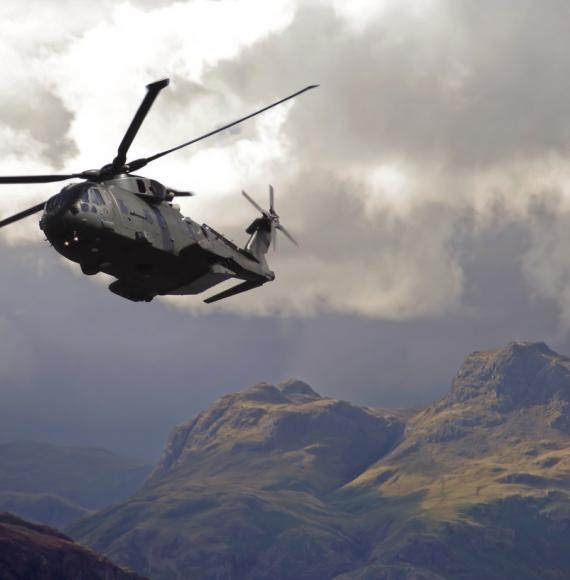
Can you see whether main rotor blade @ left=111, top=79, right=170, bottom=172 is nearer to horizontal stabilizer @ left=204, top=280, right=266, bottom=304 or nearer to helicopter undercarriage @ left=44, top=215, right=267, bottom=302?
helicopter undercarriage @ left=44, top=215, right=267, bottom=302

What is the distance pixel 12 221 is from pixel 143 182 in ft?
30.6

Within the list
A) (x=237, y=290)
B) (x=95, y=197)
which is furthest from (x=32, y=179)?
(x=237, y=290)

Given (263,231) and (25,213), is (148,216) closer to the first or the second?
(25,213)

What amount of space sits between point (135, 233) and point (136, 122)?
316 inches

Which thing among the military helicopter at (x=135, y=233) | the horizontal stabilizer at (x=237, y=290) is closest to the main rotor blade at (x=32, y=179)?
the military helicopter at (x=135, y=233)

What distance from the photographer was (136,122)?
219 feet

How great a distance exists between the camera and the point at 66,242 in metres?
68.8

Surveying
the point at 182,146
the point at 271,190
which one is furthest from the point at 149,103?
the point at 271,190

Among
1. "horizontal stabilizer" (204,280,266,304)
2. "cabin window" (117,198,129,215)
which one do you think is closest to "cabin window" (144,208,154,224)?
"cabin window" (117,198,129,215)

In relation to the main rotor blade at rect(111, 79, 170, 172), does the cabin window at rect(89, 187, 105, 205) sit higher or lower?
lower

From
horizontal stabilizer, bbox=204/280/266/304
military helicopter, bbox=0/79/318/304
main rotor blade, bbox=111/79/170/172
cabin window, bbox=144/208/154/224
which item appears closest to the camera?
main rotor blade, bbox=111/79/170/172

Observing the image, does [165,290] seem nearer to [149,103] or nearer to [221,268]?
[221,268]

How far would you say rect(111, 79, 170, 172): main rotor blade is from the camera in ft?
208

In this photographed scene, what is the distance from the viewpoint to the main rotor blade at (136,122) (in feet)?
208
